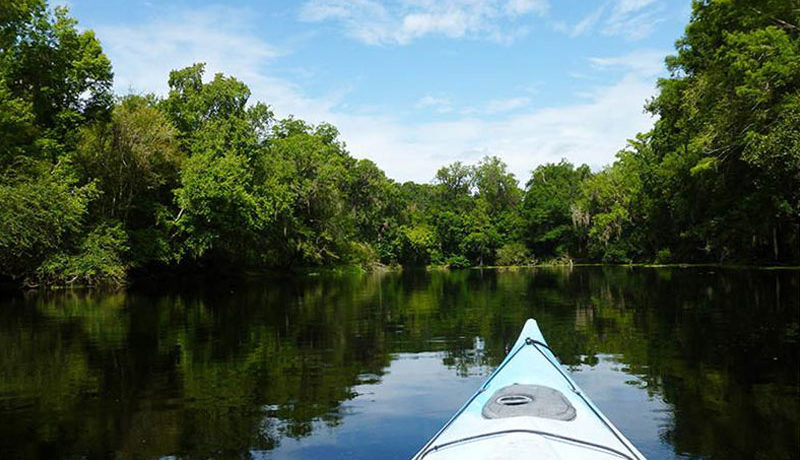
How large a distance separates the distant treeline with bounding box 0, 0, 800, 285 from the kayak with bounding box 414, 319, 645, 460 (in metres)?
22.4

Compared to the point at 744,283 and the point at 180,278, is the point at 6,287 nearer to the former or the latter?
the point at 180,278

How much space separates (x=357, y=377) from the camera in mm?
9062

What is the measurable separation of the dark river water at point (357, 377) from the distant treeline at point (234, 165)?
33.7ft

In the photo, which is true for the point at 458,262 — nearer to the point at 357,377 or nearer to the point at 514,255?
the point at 514,255

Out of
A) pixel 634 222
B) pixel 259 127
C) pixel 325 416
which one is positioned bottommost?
pixel 325 416

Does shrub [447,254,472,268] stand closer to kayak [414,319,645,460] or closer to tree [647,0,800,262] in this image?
tree [647,0,800,262]

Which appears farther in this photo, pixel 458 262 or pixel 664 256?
pixel 458 262

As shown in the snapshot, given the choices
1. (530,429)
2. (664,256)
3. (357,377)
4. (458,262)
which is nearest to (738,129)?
(357,377)

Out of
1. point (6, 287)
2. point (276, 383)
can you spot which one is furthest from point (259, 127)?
point (276, 383)

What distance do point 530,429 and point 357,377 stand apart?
560 centimetres

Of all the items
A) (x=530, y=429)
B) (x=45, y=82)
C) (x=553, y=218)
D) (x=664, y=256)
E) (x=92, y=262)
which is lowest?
(x=530, y=429)

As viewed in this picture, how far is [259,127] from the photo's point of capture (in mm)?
44406

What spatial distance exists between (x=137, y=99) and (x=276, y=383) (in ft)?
112

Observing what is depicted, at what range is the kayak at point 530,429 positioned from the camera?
346 centimetres
